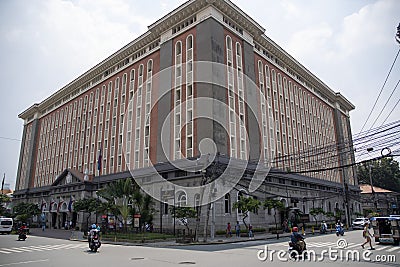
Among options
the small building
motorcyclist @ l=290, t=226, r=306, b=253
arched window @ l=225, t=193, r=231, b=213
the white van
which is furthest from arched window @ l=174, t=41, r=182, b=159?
the small building

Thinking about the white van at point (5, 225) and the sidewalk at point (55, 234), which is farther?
the white van at point (5, 225)

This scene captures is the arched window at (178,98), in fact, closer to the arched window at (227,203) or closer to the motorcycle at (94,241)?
the arched window at (227,203)

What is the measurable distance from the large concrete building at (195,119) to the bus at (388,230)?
5.13 meters

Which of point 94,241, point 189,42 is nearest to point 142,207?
point 94,241

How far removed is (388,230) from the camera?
1931cm

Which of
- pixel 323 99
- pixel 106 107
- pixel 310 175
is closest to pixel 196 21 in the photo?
Answer: pixel 106 107

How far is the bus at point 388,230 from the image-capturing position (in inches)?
742

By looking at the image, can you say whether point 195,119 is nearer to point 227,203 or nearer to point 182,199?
point 182,199

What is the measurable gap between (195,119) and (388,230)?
2023cm

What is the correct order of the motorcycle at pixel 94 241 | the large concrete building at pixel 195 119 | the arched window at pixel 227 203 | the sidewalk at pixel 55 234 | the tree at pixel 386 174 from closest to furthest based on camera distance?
the motorcycle at pixel 94 241 < the arched window at pixel 227 203 < the sidewalk at pixel 55 234 < the large concrete building at pixel 195 119 < the tree at pixel 386 174

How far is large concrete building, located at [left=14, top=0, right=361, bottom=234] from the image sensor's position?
33656 millimetres

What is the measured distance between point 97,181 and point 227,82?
23.6m

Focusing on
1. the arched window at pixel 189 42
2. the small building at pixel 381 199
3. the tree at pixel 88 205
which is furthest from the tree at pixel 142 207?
the small building at pixel 381 199

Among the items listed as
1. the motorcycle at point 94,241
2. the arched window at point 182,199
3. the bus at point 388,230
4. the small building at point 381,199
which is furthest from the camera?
the small building at point 381,199
